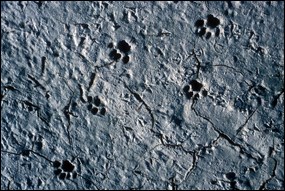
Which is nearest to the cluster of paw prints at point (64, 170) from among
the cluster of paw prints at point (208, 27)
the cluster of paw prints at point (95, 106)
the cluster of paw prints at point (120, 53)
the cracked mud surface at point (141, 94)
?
the cracked mud surface at point (141, 94)

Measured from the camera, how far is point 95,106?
4.60 feet

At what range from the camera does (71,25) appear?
140 cm

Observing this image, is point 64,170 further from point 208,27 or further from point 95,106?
point 208,27

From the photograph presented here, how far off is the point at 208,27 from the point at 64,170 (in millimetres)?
710

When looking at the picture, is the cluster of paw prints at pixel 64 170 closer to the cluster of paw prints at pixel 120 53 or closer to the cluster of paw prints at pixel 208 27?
the cluster of paw prints at pixel 120 53

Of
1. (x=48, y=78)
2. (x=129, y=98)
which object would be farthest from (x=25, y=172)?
(x=129, y=98)

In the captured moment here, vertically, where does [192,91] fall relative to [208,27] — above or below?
below

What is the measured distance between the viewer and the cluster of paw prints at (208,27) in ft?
4.51

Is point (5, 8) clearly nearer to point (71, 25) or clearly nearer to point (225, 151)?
point (71, 25)

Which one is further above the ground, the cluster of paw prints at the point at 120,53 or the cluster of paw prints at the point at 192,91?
the cluster of paw prints at the point at 120,53

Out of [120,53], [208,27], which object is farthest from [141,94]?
[208,27]

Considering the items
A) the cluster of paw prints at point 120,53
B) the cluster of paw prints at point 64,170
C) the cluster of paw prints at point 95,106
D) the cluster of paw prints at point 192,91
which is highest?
the cluster of paw prints at point 120,53

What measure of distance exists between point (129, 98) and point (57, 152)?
1.04 feet

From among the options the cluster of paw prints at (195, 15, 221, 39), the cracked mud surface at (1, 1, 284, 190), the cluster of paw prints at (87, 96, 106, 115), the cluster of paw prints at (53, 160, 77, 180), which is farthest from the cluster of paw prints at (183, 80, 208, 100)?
the cluster of paw prints at (53, 160, 77, 180)
